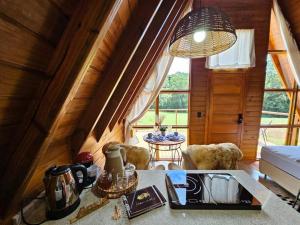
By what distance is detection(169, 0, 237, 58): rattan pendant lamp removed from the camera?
0.91m

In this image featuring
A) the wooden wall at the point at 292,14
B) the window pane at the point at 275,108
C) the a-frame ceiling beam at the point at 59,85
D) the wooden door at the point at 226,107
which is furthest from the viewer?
the window pane at the point at 275,108

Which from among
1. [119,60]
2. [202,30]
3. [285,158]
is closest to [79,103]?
[119,60]

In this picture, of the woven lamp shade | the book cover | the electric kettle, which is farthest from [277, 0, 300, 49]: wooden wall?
the electric kettle

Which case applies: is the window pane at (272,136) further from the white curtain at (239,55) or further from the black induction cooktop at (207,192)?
the black induction cooktop at (207,192)

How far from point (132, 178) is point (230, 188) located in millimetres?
666

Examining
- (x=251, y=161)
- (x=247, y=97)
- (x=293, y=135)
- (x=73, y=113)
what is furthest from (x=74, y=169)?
(x=293, y=135)

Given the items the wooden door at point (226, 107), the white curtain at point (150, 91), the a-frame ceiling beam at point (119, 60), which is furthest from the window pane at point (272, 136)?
the a-frame ceiling beam at point (119, 60)

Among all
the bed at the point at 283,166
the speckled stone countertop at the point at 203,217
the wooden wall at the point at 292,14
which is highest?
the wooden wall at the point at 292,14

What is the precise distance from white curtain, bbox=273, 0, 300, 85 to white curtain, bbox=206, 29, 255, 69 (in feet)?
1.63

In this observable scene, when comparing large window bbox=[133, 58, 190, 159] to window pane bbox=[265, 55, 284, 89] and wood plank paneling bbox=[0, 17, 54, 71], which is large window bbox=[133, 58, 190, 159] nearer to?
window pane bbox=[265, 55, 284, 89]

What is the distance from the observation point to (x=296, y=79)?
3.36 meters

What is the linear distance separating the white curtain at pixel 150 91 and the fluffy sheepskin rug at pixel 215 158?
1.53 m

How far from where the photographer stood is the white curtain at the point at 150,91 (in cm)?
316

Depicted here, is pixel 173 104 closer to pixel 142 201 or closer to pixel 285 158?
pixel 285 158
